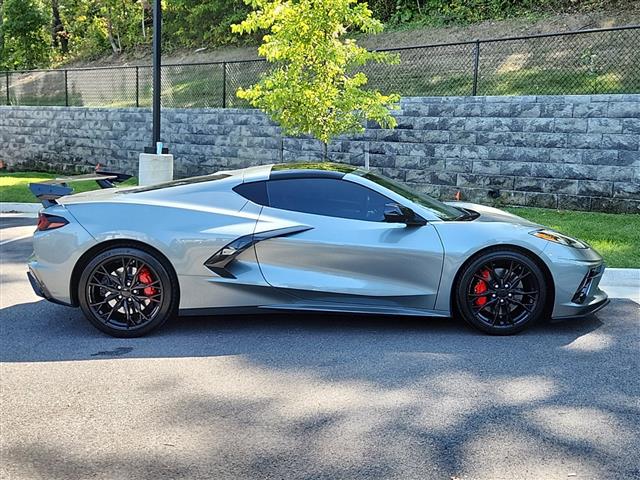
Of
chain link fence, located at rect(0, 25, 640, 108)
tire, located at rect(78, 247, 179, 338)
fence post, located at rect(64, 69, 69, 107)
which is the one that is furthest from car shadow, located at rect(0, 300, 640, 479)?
fence post, located at rect(64, 69, 69, 107)

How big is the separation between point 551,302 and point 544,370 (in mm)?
909

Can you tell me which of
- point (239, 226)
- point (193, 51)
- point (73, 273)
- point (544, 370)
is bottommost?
point (544, 370)

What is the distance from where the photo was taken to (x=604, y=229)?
9.22 metres

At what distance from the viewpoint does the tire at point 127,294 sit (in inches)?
205

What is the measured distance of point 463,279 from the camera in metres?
5.19

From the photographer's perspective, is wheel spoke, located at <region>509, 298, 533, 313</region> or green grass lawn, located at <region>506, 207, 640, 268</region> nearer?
wheel spoke, located at <region>509, 298, 533, 313</region>

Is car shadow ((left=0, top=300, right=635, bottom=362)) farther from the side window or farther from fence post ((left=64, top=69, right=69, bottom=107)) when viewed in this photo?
fence post ((left=64, top=69, right=69, bottom=107))

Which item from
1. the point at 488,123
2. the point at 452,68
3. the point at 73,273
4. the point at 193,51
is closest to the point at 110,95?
the point at 193,51

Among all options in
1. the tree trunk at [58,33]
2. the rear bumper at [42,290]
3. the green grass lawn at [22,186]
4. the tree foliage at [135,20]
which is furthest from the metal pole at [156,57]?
the tree trunk at [58,33]

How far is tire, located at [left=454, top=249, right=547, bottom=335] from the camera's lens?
5199 mm

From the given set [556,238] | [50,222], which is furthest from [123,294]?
[556,238]

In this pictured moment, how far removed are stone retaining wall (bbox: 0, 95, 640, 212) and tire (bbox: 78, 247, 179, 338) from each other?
311 inches

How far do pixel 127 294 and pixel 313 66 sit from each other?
17.7 ft

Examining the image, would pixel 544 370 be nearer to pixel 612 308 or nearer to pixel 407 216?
pixel 407 216
